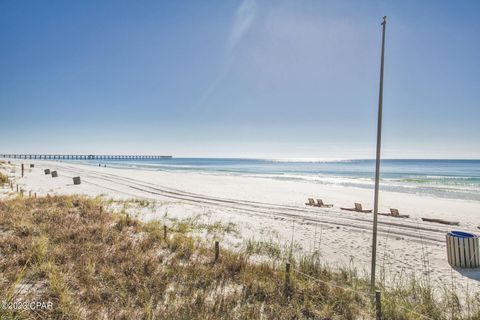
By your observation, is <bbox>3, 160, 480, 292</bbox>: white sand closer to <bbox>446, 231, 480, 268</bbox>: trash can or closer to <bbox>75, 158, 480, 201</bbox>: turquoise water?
<bbox>446, 231, 480, 268</bbox>: trash can

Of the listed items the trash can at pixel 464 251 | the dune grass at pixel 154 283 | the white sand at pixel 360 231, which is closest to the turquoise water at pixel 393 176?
the white sand at pixel 360 231

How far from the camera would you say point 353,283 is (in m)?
5.61

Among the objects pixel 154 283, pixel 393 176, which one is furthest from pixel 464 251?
pixel 393 176

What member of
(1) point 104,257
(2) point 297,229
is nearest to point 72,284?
(1) point 104,257

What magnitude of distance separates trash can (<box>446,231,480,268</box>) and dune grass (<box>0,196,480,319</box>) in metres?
3.05

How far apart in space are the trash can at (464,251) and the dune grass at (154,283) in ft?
10.0

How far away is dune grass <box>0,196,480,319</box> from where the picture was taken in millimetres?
4242

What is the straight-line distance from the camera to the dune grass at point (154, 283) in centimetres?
424

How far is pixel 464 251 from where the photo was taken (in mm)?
7285

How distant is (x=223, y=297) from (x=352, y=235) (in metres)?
7.89

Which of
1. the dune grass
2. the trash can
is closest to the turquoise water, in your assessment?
the trash can

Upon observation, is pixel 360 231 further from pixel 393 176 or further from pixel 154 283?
pixel 393 176

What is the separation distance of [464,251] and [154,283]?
8417 millimetres

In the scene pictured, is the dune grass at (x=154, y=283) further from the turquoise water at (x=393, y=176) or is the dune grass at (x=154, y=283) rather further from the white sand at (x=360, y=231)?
the turquoise water at (x=393, y=176)
